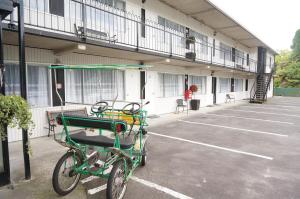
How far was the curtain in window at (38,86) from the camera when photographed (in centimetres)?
604

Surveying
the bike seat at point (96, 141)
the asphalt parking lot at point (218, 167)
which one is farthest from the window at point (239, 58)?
the bike seat at point (96, 141)

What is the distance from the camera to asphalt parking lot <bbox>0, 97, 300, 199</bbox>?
3189 millimetres

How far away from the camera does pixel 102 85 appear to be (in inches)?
316

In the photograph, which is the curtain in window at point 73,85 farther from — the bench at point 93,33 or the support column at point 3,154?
the support column at point 3,154

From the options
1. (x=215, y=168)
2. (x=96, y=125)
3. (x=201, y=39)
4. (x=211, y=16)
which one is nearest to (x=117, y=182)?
(x=96, y=125)

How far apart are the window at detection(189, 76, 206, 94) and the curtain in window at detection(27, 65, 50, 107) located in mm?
9119

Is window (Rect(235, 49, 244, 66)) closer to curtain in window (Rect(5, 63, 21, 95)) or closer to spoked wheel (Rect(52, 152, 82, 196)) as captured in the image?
curtain in window (Rect(5, 63, 21, 95))

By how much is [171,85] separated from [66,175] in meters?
9.26

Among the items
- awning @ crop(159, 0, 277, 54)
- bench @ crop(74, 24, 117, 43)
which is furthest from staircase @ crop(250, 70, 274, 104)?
bench @ crop(74, 24, 117, 43)

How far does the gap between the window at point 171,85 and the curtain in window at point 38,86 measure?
5962mm

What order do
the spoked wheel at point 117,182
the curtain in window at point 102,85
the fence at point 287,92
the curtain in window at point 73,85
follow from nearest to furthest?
the spoked wheel at point 117,182 < the curtain in window at point 73,85 < the curtain in window at point 102,85 < the fence at point 287,92

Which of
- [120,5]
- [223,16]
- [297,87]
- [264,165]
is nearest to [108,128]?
[264,165]

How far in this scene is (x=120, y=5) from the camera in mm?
8414

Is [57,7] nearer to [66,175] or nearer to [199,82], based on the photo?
[66,175]
